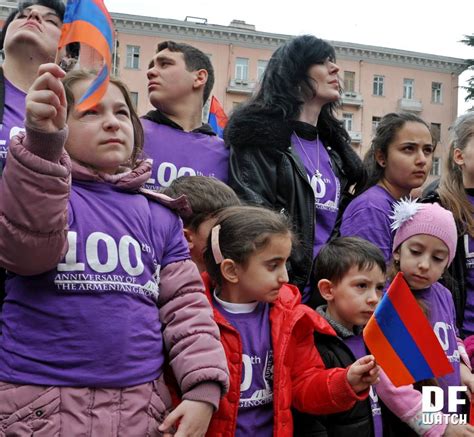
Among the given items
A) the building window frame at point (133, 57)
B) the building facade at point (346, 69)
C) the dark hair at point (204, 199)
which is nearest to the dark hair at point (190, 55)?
the dark hair at point (204, 199)

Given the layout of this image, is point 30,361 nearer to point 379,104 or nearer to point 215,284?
point 215,284

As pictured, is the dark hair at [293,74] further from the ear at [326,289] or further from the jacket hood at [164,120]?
the ear at [326,289]

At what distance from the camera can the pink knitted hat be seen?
3.12 metres

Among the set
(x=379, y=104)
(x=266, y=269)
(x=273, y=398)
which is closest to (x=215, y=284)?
(x=266, y=269)

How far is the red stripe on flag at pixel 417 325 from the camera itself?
7.26 feet

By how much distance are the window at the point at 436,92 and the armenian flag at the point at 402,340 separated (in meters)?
37.8

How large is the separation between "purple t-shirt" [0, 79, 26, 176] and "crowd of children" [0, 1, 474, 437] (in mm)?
52

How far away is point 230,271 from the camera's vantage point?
7.84 ft

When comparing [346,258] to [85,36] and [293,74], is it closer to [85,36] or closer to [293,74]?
[293,74]

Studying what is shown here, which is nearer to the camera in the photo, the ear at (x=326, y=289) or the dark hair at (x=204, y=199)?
the dark hair at (x=204, y=199)

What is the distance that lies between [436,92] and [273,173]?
122 feet

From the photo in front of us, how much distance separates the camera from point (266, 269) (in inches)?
92.9

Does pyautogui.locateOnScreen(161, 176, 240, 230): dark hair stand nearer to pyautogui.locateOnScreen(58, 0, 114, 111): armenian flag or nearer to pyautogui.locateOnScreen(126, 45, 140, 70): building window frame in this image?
pyautogui.locateOnScreen(58, 0, 114, 111): armenian flag

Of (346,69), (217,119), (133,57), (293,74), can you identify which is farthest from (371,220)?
(346,69)
